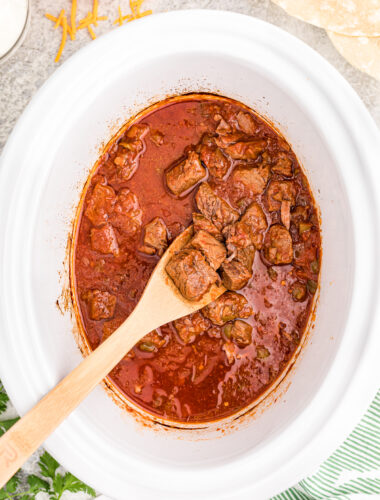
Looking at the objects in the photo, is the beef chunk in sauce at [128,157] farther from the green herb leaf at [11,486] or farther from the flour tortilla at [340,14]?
the green herb leaf at [11,486]

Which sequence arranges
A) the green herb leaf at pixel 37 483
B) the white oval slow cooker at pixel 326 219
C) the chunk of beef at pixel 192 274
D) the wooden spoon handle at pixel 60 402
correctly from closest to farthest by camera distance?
the wooden spoon handle at pixel 60 402, the white oval slow cooker at pixel 326 219, the chunk of beef at pixel 192 274, the green herb leaf at pixel 37 483

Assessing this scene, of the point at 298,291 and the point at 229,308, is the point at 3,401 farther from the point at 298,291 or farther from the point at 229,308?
the point at 298,291

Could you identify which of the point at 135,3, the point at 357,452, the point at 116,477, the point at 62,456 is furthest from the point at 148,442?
the point at 135,3

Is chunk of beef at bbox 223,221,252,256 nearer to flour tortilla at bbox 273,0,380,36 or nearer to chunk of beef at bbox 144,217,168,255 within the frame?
chunk of beef at bbox 144,217,168,255

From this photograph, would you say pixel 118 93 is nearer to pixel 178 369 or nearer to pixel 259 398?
pixel 178 369

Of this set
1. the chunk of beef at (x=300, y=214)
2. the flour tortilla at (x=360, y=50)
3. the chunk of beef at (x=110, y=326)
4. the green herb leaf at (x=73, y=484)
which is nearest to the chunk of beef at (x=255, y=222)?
the chunk of beef at (x=300, y=214)

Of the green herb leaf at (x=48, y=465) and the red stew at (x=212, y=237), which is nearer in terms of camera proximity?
the red stew at (x=212, y=237)

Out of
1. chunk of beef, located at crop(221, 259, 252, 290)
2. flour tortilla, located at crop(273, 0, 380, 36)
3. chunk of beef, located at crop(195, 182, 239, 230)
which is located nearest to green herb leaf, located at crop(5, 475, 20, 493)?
chunk of beef, located at crop(221, 259, 252, 290)
